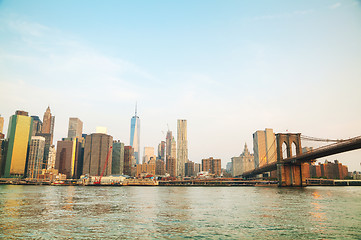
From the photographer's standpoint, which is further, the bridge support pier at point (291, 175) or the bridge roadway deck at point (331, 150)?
the bridge support pier at point (291, 175)

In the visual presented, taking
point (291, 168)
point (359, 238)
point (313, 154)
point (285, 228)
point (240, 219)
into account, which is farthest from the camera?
point (291, 168)

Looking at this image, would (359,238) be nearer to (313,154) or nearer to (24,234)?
(24,234)

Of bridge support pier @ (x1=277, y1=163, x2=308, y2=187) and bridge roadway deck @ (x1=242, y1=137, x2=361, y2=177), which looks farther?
bridge support pier @ (x1=277, y1=163, x2=308, y2=187)

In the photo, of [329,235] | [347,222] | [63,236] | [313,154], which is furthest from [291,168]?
[63,236]

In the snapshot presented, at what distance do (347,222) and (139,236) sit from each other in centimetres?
2216

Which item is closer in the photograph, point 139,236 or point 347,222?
point 139,236

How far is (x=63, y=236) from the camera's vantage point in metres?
21.9

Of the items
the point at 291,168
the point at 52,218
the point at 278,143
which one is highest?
the point at 278,143

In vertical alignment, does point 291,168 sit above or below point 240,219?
above

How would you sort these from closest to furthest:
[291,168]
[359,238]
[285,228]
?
1. [359,238]
2. [285,228]
3. [291,168]

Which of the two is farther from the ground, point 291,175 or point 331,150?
point 331,150

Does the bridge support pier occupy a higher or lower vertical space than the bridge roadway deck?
lower

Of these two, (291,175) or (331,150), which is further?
(291,175)

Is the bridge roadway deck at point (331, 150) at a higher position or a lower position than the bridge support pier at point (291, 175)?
higher
